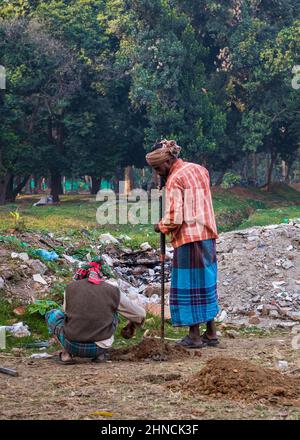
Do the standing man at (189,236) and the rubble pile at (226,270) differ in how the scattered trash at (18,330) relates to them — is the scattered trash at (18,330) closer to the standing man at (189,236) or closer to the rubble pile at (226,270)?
the rubble pile at (226,270)

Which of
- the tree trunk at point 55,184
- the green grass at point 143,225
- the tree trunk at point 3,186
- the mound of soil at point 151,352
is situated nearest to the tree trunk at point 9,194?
the tree trunk at point 3,186

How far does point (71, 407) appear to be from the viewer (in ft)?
17.6

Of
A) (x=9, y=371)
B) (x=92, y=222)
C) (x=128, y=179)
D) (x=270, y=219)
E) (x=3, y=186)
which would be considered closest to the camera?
(x=9, y=371)

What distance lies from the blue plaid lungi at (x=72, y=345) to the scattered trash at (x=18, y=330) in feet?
4.29

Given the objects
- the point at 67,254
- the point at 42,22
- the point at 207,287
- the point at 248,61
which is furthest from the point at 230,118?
the point at 207,287

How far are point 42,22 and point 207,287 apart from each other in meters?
30.5

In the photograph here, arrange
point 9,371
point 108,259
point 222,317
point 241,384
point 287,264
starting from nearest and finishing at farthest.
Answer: point 241,384 < point 9,371 < point 222,317 < point 287,264 < point 108,259

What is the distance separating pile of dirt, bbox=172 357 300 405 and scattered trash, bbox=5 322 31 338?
2.94m

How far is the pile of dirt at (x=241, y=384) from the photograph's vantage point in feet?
18.3

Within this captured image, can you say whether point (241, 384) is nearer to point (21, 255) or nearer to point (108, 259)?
point (21, 255)

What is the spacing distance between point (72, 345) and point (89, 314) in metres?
0.35

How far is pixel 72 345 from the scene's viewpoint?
23.4 feet

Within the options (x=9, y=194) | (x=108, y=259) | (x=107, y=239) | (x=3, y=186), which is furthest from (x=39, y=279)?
(x=9, y=194)

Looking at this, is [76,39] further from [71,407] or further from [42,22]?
[71,407]
